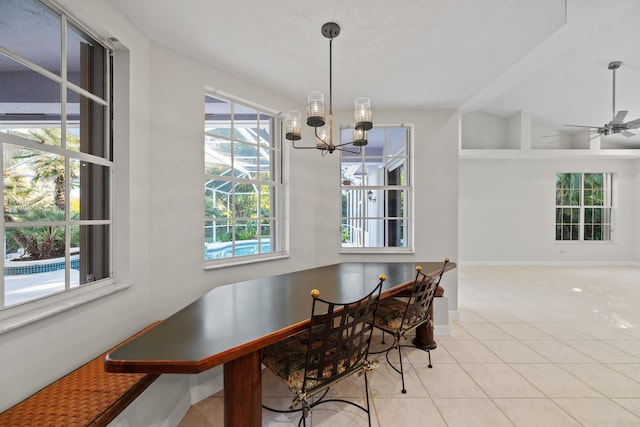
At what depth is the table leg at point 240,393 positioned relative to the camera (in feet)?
3.92

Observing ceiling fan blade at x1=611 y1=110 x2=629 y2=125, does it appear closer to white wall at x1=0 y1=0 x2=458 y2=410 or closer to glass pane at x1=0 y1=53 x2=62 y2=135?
white wall at x1=0 y1=0 x2=458 y2=410

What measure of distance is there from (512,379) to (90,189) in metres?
3.43

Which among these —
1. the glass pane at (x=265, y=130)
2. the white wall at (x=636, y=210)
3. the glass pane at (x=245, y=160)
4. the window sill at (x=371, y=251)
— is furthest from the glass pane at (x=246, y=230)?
the white wall at (x=636, y=210)

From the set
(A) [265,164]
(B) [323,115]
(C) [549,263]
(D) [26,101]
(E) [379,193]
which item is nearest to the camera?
(D) [26,101]

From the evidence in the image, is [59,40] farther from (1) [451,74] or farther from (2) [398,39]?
(1) [451,74]

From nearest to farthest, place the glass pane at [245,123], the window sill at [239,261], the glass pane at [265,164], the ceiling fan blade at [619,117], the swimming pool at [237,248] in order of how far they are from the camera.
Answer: the window sill at [239,261], the swimming pool at [237,248], the glass pane at [245,123], the glass pane at [265,164], the ceiling fan blade at [619,117]

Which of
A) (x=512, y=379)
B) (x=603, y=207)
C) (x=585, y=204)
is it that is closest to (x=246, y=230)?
(x=512, y=379)

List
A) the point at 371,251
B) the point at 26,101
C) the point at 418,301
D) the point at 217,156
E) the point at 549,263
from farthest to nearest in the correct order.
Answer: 1. the point at 549,263
2. the point at 371,251
3. the point at 217,156
4. the point at 418,301
5. the point at 26,101

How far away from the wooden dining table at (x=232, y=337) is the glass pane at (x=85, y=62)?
5.08 feet

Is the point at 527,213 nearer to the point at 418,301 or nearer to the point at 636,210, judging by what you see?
the point at 636,210

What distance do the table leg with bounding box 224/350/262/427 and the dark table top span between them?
145 mm

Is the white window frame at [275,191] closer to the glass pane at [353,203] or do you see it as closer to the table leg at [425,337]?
the glass pane at [353,203]

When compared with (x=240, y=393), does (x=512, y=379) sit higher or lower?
lower

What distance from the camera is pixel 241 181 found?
8.84 feet
